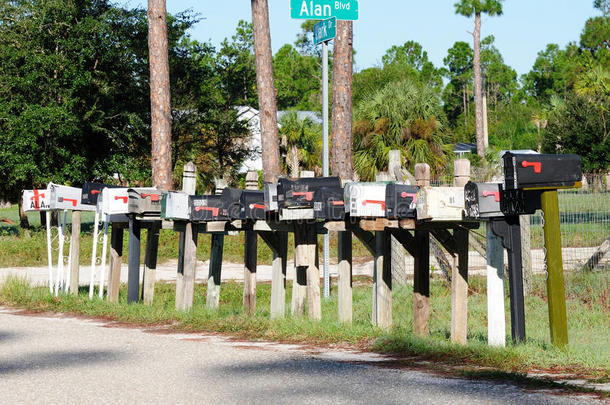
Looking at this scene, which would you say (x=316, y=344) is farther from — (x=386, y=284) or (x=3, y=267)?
(x=3, y=267)

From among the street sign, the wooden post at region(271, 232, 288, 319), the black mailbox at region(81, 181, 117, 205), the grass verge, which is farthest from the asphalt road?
the street sign

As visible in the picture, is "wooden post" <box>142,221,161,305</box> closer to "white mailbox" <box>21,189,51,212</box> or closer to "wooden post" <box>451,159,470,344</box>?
"white mailbox" <box>21,189,51,212</box>

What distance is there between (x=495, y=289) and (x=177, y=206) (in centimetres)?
460

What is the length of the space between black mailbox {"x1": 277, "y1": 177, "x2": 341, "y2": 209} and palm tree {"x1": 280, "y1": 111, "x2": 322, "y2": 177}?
31.8m

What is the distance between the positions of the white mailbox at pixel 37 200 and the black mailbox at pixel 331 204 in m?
5.57

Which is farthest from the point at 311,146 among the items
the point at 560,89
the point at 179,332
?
the point at 560,89

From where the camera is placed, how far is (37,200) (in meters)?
13.6

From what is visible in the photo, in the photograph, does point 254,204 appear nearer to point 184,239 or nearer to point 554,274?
point 184,239

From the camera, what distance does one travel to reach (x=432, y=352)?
7.69 m

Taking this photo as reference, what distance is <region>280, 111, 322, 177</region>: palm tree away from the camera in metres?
41.6

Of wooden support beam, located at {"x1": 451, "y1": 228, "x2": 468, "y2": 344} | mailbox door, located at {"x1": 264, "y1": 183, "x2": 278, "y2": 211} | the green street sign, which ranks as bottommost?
wooden support beam, located at {"x1": 451, "y1": 228, "x2": 468, "y2": 344}

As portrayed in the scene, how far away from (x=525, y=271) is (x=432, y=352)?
18.3ft

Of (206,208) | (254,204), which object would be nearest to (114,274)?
(206,208)

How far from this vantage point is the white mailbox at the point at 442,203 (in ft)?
26.1
